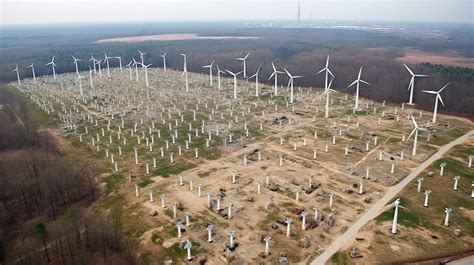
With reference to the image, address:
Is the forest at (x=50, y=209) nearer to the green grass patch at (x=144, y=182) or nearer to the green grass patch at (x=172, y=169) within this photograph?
the green grass patch at (x=144, y=182)

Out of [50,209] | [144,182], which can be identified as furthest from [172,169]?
[50,209]

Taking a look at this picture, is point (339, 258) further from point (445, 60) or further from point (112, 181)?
point (445, 60)

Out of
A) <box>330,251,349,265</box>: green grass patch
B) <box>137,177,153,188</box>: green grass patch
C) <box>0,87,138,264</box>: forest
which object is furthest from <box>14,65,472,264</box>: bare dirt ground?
<box>0,87,138,264</box>: forest

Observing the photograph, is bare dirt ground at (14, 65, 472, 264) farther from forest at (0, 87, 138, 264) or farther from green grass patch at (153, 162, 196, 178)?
forest at (0, 87, 138, 264)

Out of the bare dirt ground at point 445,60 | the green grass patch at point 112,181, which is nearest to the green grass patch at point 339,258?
the green grass patch at point 112,181

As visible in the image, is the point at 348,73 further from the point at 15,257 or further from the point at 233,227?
the point at 15,257

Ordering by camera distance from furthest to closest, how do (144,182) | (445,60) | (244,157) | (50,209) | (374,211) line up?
(445,60)
(244,157)
(144,182)
(50,209)
(374,211)

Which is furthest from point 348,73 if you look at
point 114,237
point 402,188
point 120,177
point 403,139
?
point 114,237
